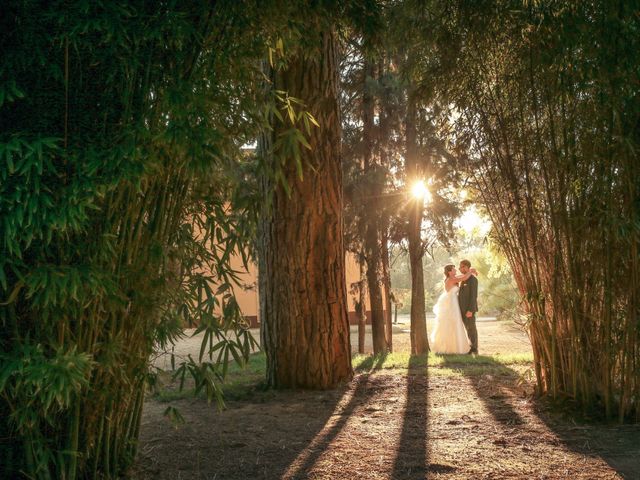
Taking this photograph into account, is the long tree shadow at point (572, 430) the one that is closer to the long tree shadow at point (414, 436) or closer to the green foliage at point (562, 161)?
the green foliage at point (562, 161)

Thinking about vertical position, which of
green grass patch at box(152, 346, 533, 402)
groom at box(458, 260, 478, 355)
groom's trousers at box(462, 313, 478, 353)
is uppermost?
groom at box(458, 260, 478, 355)

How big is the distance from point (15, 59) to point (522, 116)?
142 inches

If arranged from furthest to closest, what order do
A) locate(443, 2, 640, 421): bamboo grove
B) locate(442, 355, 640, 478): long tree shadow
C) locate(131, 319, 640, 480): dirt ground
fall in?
1. locate(443, 2, 640, 421): bamboo grove
2. locate(442, 355, 640, 478): long tree shadow
3. locate(131, 319, 640, 480): dirt ground

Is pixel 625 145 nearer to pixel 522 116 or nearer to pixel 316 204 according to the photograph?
pixel 522 116

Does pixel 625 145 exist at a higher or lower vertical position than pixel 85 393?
higher

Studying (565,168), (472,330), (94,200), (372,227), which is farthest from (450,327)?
(94,200)

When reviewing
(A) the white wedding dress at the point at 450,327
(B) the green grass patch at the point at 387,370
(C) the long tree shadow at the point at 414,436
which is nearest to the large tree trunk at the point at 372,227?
(A) the white wedding dress at the point at 450,327

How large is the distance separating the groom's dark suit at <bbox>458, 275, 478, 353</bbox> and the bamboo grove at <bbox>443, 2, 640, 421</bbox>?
17.1 ft

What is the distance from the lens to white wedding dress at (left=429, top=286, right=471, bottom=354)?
427 inches

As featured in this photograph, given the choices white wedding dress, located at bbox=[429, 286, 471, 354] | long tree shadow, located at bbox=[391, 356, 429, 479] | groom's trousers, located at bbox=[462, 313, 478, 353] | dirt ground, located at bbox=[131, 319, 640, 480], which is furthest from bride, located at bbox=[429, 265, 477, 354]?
dirt ground, located at bbox=[131, 319, 640, 480]

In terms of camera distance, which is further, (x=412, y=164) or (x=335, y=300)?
(x=412, y=164)

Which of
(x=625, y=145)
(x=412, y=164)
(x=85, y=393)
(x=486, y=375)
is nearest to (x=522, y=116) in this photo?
(x=625, y=145)

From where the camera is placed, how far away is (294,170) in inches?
240

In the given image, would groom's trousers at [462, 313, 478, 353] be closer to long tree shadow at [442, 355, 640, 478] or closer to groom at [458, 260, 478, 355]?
groom at [458, 260, 478, 355]
